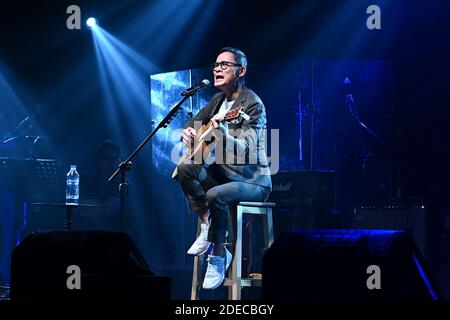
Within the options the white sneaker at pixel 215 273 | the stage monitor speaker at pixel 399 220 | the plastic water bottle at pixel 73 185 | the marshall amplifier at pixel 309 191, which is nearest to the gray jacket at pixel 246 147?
the white sneaker at pixel 215 273

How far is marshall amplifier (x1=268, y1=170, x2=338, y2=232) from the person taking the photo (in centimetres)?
713

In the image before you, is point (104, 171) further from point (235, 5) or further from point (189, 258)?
point (235, 5)

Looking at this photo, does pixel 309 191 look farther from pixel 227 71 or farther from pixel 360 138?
pixel 227 71

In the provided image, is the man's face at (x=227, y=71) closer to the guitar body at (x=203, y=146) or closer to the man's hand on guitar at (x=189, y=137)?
the guitar body at (x=203, y=146)

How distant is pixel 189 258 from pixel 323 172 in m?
2.79

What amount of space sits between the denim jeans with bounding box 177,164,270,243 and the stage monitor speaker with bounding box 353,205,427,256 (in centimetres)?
217

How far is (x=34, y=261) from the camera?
418 cm


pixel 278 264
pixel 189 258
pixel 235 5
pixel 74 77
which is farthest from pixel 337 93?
pixel 278 264

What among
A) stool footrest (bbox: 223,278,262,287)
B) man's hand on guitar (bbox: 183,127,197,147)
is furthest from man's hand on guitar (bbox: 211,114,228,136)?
stool footrest (bbox: 223,278,262,287)

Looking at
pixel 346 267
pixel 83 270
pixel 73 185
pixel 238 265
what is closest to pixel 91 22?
pixel 73 185

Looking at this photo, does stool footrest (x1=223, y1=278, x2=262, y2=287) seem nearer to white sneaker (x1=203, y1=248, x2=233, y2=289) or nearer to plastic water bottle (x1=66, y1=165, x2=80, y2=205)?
white sneaker (x1=203, y1=248, x2=233, y2=289)

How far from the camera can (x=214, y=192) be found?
504cm

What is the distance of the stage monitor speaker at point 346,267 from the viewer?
142 inches
